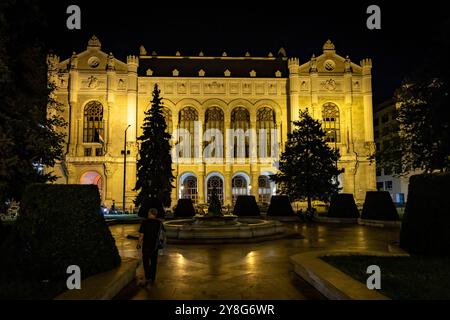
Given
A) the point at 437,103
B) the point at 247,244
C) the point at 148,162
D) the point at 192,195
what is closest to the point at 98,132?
the point at 192,195

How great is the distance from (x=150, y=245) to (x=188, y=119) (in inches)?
1772

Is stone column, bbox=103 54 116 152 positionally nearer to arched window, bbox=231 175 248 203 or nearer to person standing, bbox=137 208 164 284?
arched window, bbox=231 175 248 203

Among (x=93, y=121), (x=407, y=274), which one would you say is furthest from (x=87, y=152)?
(x=407, y=274)

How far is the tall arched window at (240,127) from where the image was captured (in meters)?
51.3

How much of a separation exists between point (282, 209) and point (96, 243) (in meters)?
20.9

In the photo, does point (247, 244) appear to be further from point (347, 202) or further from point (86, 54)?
point (86, 54)

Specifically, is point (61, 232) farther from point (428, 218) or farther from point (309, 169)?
point (309, 169)

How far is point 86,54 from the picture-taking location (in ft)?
168

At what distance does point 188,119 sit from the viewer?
51656 mm

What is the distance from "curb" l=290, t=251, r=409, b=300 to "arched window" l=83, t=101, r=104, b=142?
45.5 m

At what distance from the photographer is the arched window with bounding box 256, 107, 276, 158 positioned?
51781 millimetres

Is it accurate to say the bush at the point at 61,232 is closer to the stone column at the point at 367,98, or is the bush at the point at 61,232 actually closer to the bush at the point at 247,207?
the bush at the point at 247,207

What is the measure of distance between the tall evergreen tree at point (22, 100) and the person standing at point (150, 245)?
379cm
